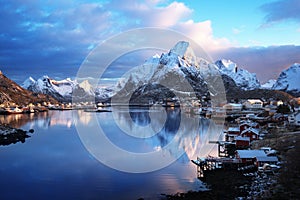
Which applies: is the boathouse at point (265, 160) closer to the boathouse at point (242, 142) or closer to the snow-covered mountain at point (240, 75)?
the boathouse at point (242, 142)

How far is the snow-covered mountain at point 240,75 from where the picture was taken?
538ft

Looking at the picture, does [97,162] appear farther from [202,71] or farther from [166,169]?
[202,71]

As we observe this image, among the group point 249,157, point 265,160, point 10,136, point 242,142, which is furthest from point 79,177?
point 10,136

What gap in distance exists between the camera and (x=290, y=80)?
13500cm

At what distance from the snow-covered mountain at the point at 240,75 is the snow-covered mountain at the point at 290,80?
736 inches

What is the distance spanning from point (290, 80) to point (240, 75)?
41619 millimetres

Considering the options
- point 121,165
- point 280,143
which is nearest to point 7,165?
point 121,165

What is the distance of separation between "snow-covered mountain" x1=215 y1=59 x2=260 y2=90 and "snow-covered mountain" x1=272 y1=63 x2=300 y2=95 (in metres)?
18.7

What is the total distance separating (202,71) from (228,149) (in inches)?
5991

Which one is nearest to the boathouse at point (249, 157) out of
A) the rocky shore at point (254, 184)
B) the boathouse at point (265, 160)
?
the boathouse at point (265, 160)

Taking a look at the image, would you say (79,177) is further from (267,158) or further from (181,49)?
(181,49)

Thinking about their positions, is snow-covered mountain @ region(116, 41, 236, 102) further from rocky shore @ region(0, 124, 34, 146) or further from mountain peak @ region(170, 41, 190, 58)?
rocky shore @ region(0, 124, 34, 146)

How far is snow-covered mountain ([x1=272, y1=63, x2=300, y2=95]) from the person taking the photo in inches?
5017

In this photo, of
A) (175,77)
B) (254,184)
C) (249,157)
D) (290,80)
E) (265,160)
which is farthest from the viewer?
(175,77)
